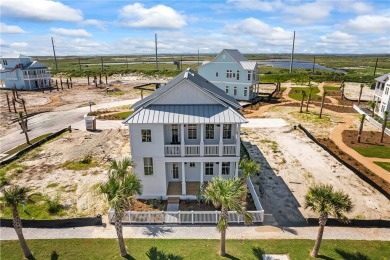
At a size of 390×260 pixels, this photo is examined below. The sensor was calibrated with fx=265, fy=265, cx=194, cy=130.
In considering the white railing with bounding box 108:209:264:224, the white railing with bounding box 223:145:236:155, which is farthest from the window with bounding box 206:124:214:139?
the white railing with bounding box 108:209:264:224

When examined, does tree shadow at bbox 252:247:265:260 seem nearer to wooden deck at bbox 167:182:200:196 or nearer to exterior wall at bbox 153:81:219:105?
wooden deck at bbox 167:182:200:196

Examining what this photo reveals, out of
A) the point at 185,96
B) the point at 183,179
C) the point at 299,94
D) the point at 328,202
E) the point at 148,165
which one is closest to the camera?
the point at 328,202

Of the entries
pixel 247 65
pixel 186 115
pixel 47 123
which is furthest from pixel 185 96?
pixel 247 65

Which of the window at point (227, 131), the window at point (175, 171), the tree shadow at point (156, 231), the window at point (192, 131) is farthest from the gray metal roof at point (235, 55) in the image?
the tree shadow at point (156, 231)

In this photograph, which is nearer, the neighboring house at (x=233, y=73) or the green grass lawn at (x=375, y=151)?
the green grass lawn at (x=375, y=151)

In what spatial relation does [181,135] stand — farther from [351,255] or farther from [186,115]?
[351,255]

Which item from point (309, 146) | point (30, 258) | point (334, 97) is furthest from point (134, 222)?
point (334, 97)

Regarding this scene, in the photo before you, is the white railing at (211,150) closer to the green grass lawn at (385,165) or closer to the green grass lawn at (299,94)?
the green grass lawn at (385,165)

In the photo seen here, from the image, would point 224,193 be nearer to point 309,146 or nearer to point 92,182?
point 92,182
